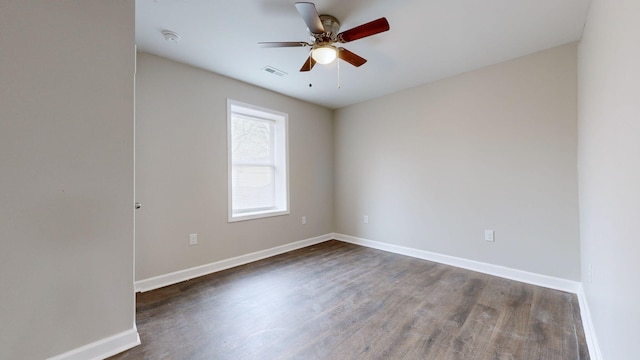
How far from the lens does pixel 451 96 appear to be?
312 centimetres

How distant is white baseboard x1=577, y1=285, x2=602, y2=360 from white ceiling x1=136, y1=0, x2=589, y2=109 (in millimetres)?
2327

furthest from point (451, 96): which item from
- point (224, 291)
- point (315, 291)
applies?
point (224, 291)

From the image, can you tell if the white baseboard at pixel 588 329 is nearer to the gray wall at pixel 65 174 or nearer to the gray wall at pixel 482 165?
the gray wall at pixel 482 165

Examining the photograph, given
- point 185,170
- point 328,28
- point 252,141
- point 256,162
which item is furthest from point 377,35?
point 185,170

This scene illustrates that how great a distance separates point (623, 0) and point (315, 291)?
2.72m

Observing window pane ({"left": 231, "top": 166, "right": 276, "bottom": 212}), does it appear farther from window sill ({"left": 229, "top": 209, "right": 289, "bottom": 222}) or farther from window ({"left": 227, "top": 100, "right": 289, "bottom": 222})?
window sill ({"left": 229, "top": 209, "right": 289, "bottom": 222})

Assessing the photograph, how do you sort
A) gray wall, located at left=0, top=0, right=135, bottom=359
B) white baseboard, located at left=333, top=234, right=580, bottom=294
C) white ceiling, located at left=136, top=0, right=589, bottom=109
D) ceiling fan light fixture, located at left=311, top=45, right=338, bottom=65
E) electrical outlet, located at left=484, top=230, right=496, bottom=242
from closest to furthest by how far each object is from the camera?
gray wall, located at left=0, top=0, right=135, bottom=359 < white ceiling, located at left=136, top=0, right=589, bottom=109 < ceiling fan light fixture, located at left=311, top=45, right=338, bottom=65 < white baseboard, located at left=333, top=234, right=580, bottom=294 < electrical outlet, located at left=484, top=230, right=496, bottom=242

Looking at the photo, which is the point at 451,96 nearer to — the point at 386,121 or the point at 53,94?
the point at 386,121

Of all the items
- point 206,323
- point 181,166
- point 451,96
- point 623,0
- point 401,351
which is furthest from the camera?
point 451,96

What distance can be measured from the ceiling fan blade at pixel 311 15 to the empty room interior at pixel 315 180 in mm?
14

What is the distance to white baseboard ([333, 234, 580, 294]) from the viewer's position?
240 cm

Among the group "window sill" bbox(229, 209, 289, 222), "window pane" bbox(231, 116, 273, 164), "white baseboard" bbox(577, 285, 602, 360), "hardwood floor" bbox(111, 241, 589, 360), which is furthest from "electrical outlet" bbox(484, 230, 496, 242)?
"window pane" bbox(231, 116, 273, 164)

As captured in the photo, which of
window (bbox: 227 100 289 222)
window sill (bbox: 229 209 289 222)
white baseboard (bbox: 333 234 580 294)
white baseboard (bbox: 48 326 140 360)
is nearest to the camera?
white baseboard (bbox: 48 326 140 360)

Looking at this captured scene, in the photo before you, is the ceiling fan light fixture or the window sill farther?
the window sill
